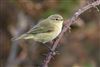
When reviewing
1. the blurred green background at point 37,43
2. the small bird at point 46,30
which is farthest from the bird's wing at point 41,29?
the blurred green background at point 37,43

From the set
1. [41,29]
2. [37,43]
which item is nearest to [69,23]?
[41,29]

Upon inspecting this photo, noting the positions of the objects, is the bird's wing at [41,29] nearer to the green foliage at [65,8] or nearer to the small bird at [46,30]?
the small bird at [46,30]

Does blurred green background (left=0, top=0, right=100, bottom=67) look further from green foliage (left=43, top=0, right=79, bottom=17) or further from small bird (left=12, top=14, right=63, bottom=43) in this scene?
small bird (left=12, top=14, right=63, bottom=43)

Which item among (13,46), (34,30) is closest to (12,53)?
(13,46)

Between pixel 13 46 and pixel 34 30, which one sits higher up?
pixel 34 30

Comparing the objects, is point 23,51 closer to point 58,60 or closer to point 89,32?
point 58,60

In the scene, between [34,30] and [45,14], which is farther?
[45,14]
